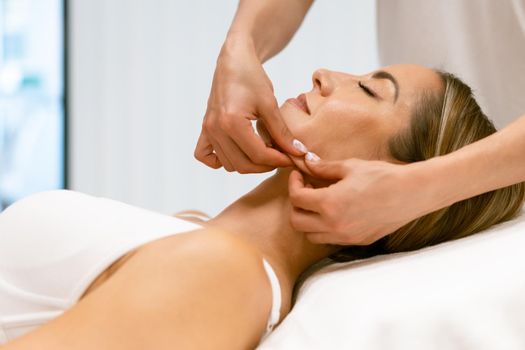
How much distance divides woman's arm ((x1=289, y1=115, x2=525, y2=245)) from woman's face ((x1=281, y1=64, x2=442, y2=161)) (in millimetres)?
139

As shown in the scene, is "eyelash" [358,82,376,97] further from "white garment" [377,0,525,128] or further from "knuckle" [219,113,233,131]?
"white garment" [377,0,525,128]

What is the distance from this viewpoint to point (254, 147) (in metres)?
1.44

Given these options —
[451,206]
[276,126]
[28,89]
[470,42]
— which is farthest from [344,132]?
[28,89]

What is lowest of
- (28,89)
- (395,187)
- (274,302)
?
(28,89)

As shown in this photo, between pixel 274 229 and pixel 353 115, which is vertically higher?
pixel 353 115

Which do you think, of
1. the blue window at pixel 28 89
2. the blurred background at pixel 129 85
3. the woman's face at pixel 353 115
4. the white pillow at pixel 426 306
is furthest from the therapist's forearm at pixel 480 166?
the blue window at pixel 28 89

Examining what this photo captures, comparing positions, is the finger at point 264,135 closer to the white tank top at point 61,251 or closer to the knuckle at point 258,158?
the knuckle at point 258,158

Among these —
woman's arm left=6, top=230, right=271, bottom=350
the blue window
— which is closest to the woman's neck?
woman's arm left=6, top=230, right=271, bottom=350

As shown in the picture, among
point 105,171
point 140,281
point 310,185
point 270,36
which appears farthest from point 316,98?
point 105,171

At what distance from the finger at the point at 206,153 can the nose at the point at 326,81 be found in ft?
0.82

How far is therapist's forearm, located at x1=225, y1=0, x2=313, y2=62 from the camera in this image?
1.81 metres

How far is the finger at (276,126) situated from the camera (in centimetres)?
145

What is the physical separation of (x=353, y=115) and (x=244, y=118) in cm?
22

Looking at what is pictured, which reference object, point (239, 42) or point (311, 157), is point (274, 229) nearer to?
point (311, 157)
